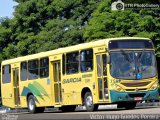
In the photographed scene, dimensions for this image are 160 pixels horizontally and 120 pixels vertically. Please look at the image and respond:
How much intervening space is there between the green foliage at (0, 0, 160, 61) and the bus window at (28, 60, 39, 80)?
14.5 metres

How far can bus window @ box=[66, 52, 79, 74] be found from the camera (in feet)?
81.7

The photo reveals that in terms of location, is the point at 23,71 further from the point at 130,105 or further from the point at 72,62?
the point at 130,105

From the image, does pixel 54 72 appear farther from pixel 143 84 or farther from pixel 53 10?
pixel 53 10

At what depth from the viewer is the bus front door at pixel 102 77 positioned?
2316 centimetres

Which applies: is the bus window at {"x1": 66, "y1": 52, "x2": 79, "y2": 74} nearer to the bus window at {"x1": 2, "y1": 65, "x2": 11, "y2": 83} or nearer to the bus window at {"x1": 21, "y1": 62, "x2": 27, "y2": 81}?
the bus window at {"x1": 21, "y1": 62, "x2": 27, "y2": 81}

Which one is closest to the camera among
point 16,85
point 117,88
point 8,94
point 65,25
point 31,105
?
point 117,88

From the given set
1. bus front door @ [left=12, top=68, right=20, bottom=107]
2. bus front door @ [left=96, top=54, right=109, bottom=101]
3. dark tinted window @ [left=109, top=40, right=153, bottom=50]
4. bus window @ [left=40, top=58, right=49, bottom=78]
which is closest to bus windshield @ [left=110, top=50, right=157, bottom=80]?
dark tinted window @ [left=109, top=40, right=153, bottom=50]

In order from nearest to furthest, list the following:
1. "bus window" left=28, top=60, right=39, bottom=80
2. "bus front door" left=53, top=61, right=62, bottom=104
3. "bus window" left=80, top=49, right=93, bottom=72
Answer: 1. "bus window" left=80, top=49, right=93, bottom=72
2. "bus front door" left=53, top=61, right=62, bottom=104
3. "bus window" left=28, top=60, right=39, bottom=80

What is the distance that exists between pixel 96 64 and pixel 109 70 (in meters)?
0.90

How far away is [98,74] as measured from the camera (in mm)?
23531

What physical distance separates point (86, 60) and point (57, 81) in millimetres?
3180

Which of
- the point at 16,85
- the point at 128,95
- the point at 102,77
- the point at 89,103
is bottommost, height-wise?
the point at 89,103

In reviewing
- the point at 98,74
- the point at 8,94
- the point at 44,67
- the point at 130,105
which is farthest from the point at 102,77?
the point at 8,94

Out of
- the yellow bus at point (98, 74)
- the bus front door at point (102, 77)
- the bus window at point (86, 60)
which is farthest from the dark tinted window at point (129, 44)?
the bus window at point (86, 60)
